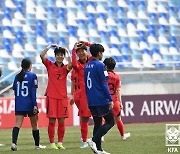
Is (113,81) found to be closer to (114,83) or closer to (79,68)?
(114,83)

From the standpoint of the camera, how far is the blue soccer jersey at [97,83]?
11625 mm

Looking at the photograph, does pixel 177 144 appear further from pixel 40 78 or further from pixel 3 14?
pixel 3 14

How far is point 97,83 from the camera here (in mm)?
11727

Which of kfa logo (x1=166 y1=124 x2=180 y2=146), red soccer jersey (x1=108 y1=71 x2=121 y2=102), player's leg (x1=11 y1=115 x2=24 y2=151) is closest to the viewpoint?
player's leg (x1=11 y1=115 x2=24 y2=151)

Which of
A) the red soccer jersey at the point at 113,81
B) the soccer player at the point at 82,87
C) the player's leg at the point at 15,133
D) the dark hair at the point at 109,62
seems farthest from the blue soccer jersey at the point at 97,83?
the red soccer jersey at the point at 113,81

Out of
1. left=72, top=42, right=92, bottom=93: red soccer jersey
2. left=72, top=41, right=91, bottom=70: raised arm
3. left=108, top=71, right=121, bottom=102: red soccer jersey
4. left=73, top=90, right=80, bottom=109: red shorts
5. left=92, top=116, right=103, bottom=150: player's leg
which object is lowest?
left=92, top=116, right=103, bottom=150: player's leg

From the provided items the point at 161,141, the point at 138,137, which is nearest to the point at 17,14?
the point at 138,137

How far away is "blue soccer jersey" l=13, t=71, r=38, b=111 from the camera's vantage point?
1394 centimetres

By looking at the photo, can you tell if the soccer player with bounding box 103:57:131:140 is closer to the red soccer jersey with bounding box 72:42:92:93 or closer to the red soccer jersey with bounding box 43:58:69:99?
the red soccer jersey with bounding box 72:42:92:93

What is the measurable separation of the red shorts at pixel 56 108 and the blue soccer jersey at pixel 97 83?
2.30m

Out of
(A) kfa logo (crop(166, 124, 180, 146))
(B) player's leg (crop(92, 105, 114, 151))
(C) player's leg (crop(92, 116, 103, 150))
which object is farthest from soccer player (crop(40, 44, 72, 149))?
(B) player's leg (crop(92, 105, 114, 151))

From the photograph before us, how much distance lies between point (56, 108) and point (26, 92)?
712 millimetres

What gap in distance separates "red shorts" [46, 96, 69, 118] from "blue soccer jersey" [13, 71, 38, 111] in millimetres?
343

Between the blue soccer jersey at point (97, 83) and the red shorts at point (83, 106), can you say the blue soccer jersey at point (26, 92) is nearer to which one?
the red shorts at point (83, 106)
